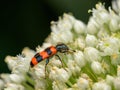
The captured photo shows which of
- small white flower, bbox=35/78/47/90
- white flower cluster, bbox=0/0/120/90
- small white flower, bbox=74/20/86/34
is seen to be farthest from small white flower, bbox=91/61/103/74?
small white flower, bbox=74/20/86/34

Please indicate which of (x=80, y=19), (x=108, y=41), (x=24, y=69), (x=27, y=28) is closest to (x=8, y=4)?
(x=27, y=28)

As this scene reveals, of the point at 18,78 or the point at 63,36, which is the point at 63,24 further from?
the point at 18,78

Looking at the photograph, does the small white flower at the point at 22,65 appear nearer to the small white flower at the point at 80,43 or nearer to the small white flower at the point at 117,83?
the small white flower at the point at 80,43

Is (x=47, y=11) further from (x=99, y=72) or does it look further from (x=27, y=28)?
(x=99, y=72)

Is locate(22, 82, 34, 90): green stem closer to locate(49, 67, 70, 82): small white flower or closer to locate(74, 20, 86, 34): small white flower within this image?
locate(49, 67, 70, 82): small white flower

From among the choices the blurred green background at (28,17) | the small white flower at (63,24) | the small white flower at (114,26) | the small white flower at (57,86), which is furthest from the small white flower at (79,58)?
the blurred green background at (28,17)

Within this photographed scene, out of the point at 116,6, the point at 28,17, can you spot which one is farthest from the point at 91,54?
the point at 28,17
